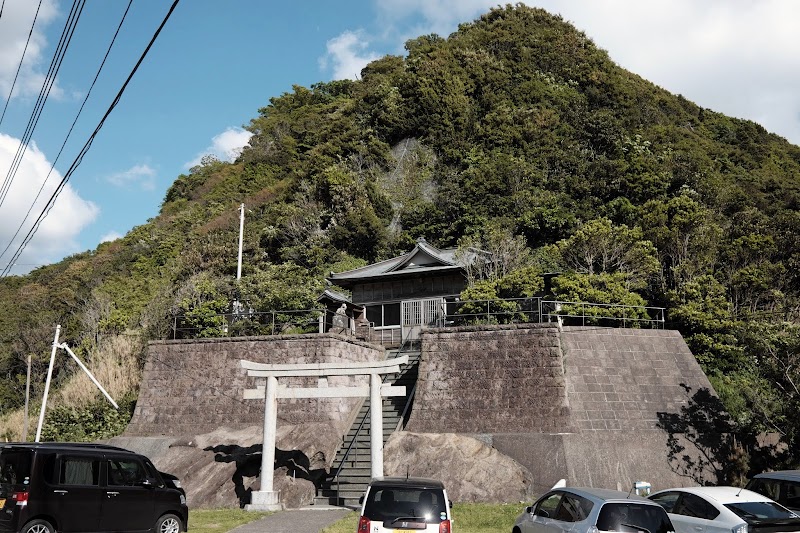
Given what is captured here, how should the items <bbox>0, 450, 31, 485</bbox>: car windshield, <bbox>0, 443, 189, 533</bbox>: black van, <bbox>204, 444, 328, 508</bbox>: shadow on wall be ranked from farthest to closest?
1. <bbox>204, 444, 328, 508</bbox>: shadow on wall
2. <bbox>0, 450, 31, 485</bbox>: car windshield
3. <bbox>0, 443, 189, 533</bbox>: black van

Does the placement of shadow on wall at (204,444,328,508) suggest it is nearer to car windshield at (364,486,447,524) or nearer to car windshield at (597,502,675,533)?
car windshield at (364,486,447,524)

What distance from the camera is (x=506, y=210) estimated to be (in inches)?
1610

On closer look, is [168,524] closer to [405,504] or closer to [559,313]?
[405,504]

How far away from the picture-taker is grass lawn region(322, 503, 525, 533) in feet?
44.7

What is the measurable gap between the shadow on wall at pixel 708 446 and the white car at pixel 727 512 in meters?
8.83

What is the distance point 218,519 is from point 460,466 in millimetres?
6542

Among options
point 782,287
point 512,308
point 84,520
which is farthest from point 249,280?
point 782,287

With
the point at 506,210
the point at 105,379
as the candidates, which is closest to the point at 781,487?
the point at 105,379

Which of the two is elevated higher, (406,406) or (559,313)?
(559,313)

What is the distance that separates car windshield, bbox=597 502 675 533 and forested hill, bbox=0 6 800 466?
1049cm

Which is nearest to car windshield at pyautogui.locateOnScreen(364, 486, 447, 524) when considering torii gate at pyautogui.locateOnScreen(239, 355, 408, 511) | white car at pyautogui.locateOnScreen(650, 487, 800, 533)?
white car at pyautogui.locateOnScreen(650, 487, 800, 533)

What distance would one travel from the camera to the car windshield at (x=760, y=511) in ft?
31.2

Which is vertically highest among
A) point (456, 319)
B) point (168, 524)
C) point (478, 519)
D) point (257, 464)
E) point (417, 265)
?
point (417, 265)

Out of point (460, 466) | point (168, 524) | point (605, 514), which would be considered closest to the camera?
point (605, 514)
